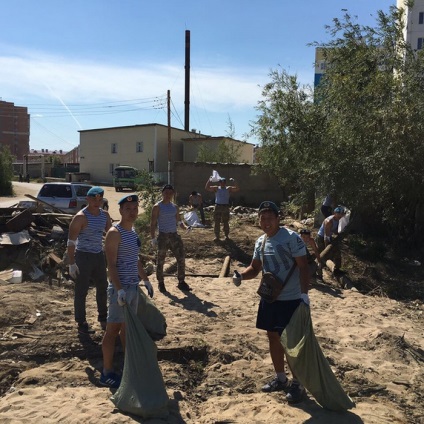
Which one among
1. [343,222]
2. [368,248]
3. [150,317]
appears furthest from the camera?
[368,248]

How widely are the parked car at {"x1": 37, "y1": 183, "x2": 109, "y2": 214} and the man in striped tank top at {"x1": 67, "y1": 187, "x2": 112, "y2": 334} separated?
10.2m

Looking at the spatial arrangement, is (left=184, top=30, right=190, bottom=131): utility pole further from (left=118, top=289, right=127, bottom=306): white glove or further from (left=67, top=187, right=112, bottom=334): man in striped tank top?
(left=118, top=289, right=127, bottom=306): white glove

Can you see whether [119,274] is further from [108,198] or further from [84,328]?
[108,198]

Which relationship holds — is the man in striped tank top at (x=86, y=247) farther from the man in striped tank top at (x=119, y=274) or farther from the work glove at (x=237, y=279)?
the work glove at (x=237, y=279)

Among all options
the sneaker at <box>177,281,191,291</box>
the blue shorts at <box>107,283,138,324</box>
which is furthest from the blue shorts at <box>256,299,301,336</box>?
the sneaker at <box>177,281,191,291</box>

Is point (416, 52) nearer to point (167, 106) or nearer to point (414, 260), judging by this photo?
point (414, 260)

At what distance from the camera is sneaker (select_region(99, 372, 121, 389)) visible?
4.16 metres

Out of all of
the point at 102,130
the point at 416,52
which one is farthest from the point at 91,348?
the point at 102,130

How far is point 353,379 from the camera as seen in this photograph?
4.58m

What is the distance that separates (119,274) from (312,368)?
6.09 ft

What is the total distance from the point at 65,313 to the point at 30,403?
247 cm

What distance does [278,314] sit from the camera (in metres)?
3.95

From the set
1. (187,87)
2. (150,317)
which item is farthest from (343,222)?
(187,87)

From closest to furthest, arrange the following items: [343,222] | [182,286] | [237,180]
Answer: [182,286]
[343,222]
[237,180]
